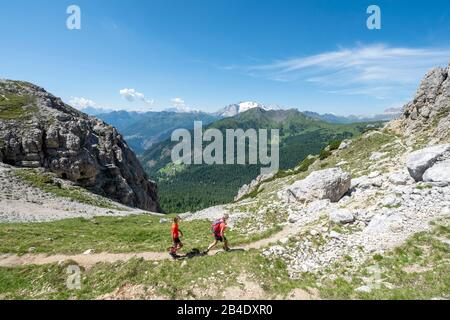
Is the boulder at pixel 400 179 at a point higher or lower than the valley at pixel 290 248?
higher

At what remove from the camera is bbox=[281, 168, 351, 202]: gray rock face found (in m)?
31.4

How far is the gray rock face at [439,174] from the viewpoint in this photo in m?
24.4

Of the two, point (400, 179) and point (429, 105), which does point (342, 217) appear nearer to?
point (400, 179)

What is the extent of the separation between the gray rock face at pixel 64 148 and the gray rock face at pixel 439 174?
230 ft

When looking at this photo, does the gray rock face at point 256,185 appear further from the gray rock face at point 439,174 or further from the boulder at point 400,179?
the gray rock face at point 439,174

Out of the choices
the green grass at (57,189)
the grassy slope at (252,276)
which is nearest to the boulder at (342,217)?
the grassy slope at (252,276)

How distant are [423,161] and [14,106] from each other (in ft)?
308

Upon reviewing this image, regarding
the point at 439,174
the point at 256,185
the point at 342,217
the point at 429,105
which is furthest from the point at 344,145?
the point at 342,217

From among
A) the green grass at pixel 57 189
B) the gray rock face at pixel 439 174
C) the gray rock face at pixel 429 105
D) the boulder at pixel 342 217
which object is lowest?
the green grass at pixel 57 189

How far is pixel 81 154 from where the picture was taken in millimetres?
75000

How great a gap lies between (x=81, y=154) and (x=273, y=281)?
230 feet

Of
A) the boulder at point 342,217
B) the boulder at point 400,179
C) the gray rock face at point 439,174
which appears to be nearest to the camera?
the boulder at point 342,217

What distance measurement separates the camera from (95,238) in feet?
A: 98.1
